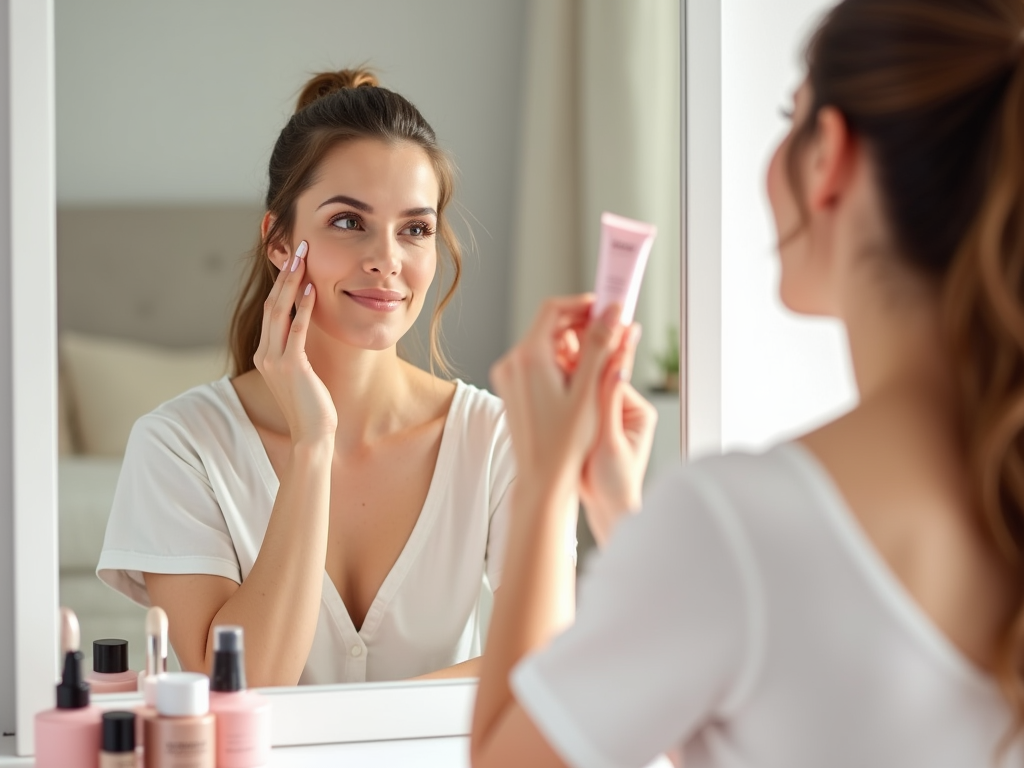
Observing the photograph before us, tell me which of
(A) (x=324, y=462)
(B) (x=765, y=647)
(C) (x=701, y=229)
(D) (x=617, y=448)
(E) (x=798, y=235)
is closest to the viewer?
(B) (x=765, y=647)

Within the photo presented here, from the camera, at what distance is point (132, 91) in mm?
914

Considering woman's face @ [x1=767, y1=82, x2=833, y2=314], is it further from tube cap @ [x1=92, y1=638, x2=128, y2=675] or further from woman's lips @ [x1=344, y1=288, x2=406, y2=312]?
tube cap @ [x1=92, y1=638, x2=128, y2=675]

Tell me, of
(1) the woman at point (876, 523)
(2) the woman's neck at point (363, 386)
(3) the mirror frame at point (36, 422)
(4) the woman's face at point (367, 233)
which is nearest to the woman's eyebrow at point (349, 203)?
(4) the woman's face at point (367, 233)

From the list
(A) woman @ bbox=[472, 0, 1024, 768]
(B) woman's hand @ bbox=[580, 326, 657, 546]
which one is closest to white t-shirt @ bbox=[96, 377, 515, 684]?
(B) woman's hand @ bbox=[580, 326, 657, 546]

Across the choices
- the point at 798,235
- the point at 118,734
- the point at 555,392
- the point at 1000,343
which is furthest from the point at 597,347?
the point at 118,734

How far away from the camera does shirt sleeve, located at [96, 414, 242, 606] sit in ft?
3.05

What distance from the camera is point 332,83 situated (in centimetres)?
95

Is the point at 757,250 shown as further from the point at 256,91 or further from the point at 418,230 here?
the point at 256,91

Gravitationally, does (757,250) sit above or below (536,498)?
above

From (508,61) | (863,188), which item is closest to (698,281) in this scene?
(508,61)

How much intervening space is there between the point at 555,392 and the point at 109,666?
0.49m

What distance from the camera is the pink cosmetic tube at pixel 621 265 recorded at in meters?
0.74

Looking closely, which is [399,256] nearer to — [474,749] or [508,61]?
[508,61]

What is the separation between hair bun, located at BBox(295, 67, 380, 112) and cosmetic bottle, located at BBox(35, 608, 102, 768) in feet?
1.58
